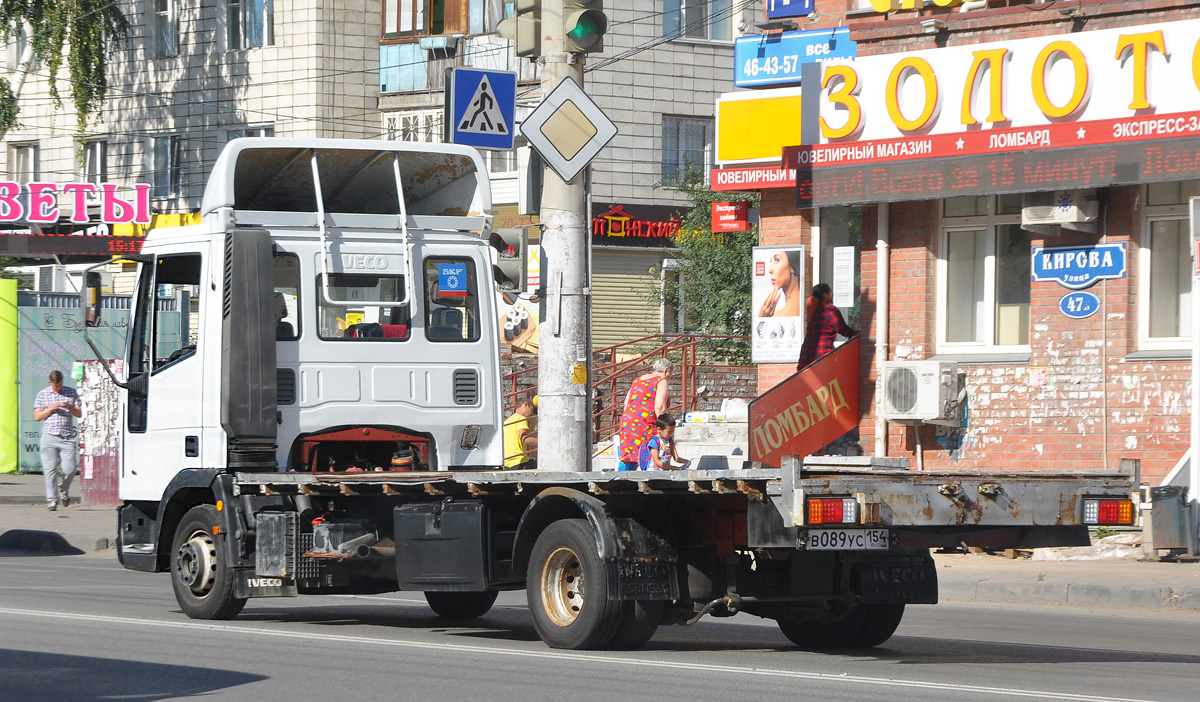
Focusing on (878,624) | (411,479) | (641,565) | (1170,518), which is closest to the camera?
(641,565)

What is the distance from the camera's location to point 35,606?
11.6m

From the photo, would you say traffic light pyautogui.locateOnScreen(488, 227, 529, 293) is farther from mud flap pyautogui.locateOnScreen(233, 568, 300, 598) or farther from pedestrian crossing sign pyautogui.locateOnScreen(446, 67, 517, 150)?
pedestrian crossing sign pyautogui.locateOnScreen(446, 67, 517, 150)

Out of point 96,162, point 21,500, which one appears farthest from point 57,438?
point 96,162

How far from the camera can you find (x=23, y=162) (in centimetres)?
4347

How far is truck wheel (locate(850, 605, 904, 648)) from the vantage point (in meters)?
9.78

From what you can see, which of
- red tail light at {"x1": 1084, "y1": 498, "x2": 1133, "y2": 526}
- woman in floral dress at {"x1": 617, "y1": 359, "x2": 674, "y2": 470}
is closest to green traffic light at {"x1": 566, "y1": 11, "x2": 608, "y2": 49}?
red tail light at {"x1": 1084, "y1": 498, "x2": 1133, "y2": 526}

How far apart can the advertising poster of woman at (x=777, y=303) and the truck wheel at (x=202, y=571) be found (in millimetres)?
9054

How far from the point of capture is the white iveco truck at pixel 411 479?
28.5ft

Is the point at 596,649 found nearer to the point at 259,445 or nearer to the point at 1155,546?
the point at 259,445

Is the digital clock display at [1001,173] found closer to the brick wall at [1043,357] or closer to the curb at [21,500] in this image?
the brick wall at [1043,357]

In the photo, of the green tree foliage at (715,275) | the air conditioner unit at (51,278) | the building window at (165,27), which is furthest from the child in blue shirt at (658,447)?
the building window at (165,27)

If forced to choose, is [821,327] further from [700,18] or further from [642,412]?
[700,18]

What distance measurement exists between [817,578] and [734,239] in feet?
77.7

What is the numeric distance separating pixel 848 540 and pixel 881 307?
10118 mm
